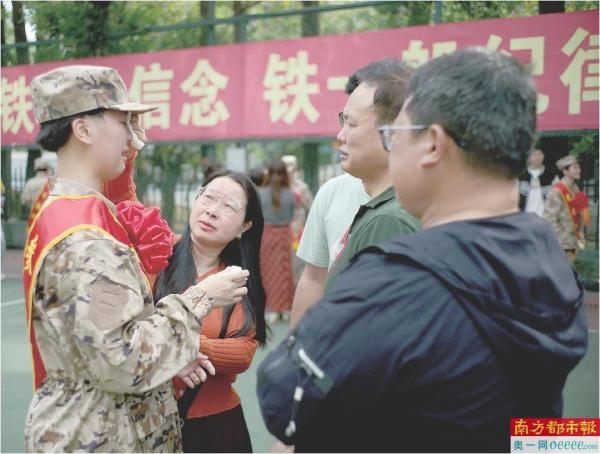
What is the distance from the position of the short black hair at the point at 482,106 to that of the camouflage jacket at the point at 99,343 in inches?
30.8

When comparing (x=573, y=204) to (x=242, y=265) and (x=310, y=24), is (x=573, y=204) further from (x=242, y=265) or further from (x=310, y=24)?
(x=242, y=265)

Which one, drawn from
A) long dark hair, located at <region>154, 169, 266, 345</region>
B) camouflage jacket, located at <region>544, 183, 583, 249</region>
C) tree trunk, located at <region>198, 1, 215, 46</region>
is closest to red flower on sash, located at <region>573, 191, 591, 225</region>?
camouflage jacket, located at <region>544, 183, 583, 249</region>

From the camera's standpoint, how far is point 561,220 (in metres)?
7.11

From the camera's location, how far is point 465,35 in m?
6.85

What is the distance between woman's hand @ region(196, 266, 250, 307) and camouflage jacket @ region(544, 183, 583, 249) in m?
5.86

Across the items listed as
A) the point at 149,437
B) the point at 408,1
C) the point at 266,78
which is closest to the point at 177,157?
the point at 266,78

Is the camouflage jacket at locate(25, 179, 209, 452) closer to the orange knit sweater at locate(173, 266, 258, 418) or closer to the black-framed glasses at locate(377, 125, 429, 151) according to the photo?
the orange knit sweater at locate(173, 266, 258, 418)

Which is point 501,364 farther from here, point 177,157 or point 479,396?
point 177,157

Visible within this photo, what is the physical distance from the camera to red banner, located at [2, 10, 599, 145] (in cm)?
647

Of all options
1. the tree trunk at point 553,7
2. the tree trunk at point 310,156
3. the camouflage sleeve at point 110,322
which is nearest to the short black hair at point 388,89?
the camouflage sleeve at point 110,322

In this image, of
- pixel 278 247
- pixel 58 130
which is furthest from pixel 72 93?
pixel 278 247

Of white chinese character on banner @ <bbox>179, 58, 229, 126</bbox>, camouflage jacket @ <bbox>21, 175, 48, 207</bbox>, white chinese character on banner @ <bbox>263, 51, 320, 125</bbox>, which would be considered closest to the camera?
white chinese character on banner @ <bbox>263, 51, 320, 125</bbox>

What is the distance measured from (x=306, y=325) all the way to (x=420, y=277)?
198 millimetres

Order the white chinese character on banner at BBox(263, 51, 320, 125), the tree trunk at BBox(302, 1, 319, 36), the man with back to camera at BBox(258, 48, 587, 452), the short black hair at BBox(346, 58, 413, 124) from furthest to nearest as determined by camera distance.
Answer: the tree trunk at BBox(302, 1, 319, 36) → the white chinese character on banner at BBox(263, 51, 320, 125) → the short black hair at BBox(346, 58, 413, 124) → the man with back to camera at BBox(258, 48, 587, 452)
